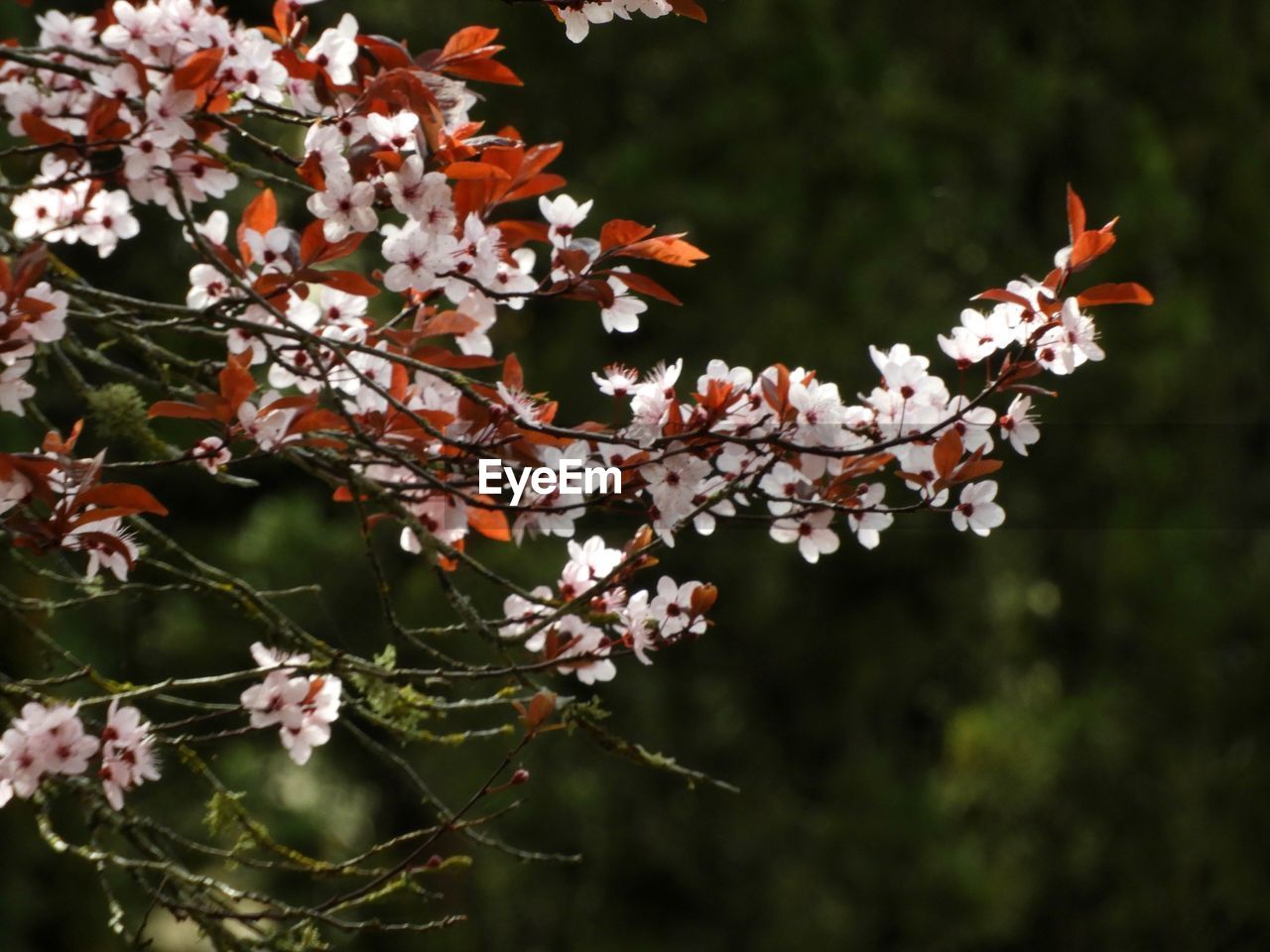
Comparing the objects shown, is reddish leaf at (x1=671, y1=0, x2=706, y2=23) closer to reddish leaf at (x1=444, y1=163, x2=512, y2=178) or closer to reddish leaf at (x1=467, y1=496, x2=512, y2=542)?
reddish leaf at (x1=444, y1=163, x2=512, y2=178)

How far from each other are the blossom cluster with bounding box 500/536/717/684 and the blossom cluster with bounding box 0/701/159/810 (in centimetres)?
36

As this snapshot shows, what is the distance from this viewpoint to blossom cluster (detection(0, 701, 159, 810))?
137 centimetres

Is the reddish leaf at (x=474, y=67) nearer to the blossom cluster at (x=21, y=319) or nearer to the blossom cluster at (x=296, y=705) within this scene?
the blossom cluster at (x=21, y=319)

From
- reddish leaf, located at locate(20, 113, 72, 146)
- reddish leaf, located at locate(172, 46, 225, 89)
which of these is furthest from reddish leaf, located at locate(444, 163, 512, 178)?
reddish leaf, located at locate(20, 113, 72, 146)

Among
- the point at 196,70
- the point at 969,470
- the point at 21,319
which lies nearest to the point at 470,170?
the point at 196,70

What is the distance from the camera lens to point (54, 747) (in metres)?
1.38

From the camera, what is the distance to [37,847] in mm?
4621

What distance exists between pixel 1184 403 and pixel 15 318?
199 inches

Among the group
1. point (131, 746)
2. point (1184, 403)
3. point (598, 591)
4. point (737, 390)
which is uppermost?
point (1184, 403)

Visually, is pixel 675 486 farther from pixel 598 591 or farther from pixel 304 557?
pixel 304 557

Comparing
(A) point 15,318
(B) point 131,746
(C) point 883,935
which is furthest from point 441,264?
(C) point 883,935

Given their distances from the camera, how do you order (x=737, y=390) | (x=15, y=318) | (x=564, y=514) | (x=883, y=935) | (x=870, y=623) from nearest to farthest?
(x=15, y=318), (x=737, y=390), (x=564, y=514), (x=883, y=935), (x=870, y=623)

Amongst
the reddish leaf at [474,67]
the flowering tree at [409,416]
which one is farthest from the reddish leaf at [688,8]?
the reddish leaf at [474,67]

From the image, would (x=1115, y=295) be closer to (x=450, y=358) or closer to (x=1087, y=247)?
(x=1087, y=247)
